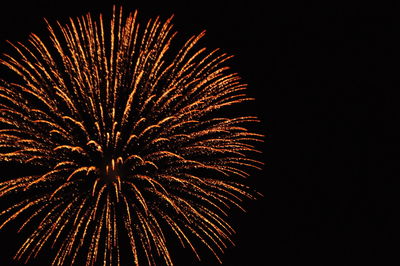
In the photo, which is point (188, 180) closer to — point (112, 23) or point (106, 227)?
point (106, 227)

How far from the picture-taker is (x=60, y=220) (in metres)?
12.8

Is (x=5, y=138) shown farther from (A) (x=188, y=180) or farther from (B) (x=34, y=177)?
(A) (x=188, y=180)

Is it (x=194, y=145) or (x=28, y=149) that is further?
(x=194, y=145)

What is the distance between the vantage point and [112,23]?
515 inches

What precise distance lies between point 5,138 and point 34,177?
3.77 feet

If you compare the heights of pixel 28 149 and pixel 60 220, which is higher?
pixel 28 149

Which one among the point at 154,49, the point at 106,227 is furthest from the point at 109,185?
the point at 154,49

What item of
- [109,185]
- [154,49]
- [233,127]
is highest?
[154,49]

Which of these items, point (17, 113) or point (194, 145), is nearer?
point (17, 113)

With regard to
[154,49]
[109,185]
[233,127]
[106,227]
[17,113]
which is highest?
[154,49]

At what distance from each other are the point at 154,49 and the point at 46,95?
9.26 feet

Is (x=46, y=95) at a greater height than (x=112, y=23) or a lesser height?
lesser

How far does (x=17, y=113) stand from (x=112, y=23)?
313cm

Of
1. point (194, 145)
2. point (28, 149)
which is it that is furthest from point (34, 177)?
point (194, 145)
